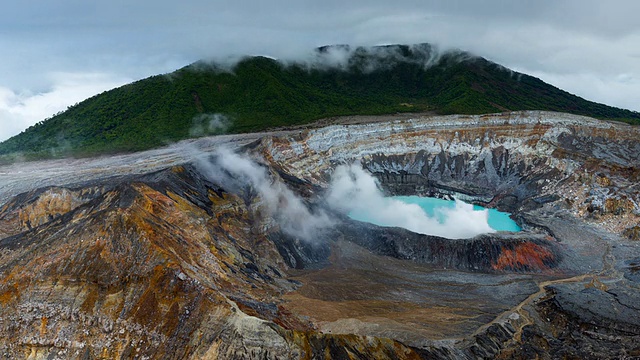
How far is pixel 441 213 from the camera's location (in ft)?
243

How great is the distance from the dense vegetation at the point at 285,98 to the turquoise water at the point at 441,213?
1440 inches

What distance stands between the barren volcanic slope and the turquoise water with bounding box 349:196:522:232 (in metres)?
2.18

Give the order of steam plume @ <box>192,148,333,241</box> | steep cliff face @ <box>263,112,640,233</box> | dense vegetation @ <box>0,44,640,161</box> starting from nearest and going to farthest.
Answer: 1. steam plume @ <box>192,148,333,241</box>
2. steep cliff face @ <box>263,112,640,233</box>
3. dense vegetation @ <box>0,44,640,161</box>

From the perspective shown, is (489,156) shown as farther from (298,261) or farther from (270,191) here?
(298,261)

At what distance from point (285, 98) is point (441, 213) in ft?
213

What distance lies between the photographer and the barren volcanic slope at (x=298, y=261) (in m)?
30.8

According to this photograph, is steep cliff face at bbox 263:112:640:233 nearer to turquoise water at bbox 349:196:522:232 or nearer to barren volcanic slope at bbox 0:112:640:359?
barren volcanic slope at bbox 0:112:640:359

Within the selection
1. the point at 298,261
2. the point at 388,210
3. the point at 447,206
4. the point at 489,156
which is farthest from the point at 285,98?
the point at 298,261

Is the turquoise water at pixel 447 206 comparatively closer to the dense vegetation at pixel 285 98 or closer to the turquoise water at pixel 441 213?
the turquoise water at pixel 441 213

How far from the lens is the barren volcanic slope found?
101 feet

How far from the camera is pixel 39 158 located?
2955 inches

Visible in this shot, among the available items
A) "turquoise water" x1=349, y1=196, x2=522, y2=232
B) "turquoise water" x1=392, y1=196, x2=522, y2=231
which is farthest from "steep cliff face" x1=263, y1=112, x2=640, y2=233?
"turquoise water" x1=349, y1=196, x2=522, y2=232

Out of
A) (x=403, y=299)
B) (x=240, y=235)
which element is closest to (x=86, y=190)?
(x=240, y=235)

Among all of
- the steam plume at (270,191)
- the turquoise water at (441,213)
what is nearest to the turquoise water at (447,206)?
the turquoise water at (441,213)
